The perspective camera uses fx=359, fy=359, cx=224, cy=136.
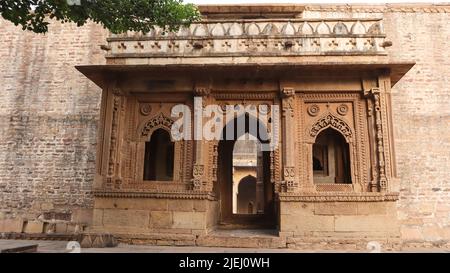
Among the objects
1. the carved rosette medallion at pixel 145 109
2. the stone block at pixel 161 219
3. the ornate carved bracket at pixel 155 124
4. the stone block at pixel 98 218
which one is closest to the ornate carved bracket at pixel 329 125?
the ornate carved bracket at pixel 155 124

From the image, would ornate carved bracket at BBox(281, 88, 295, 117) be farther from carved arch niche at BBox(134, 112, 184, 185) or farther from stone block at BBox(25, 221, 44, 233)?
stone block at BBox(25, 221, 44, 233)

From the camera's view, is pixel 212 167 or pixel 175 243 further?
pixel 212 167

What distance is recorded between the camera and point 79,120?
12.1 meters

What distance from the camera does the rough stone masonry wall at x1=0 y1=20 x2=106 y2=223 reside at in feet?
38.6

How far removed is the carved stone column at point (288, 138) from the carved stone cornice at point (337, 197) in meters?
0.18

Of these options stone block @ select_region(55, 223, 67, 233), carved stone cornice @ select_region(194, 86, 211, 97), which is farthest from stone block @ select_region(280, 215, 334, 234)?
stone block @ select_region(55, 223, 67, 233)

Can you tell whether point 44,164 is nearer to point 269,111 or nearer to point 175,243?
point 175,243

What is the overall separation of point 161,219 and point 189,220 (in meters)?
0.64

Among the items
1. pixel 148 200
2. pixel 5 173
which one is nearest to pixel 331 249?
pixel 148 200

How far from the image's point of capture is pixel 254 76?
8.66 meters

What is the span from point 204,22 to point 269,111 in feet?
Answer: 9.52
